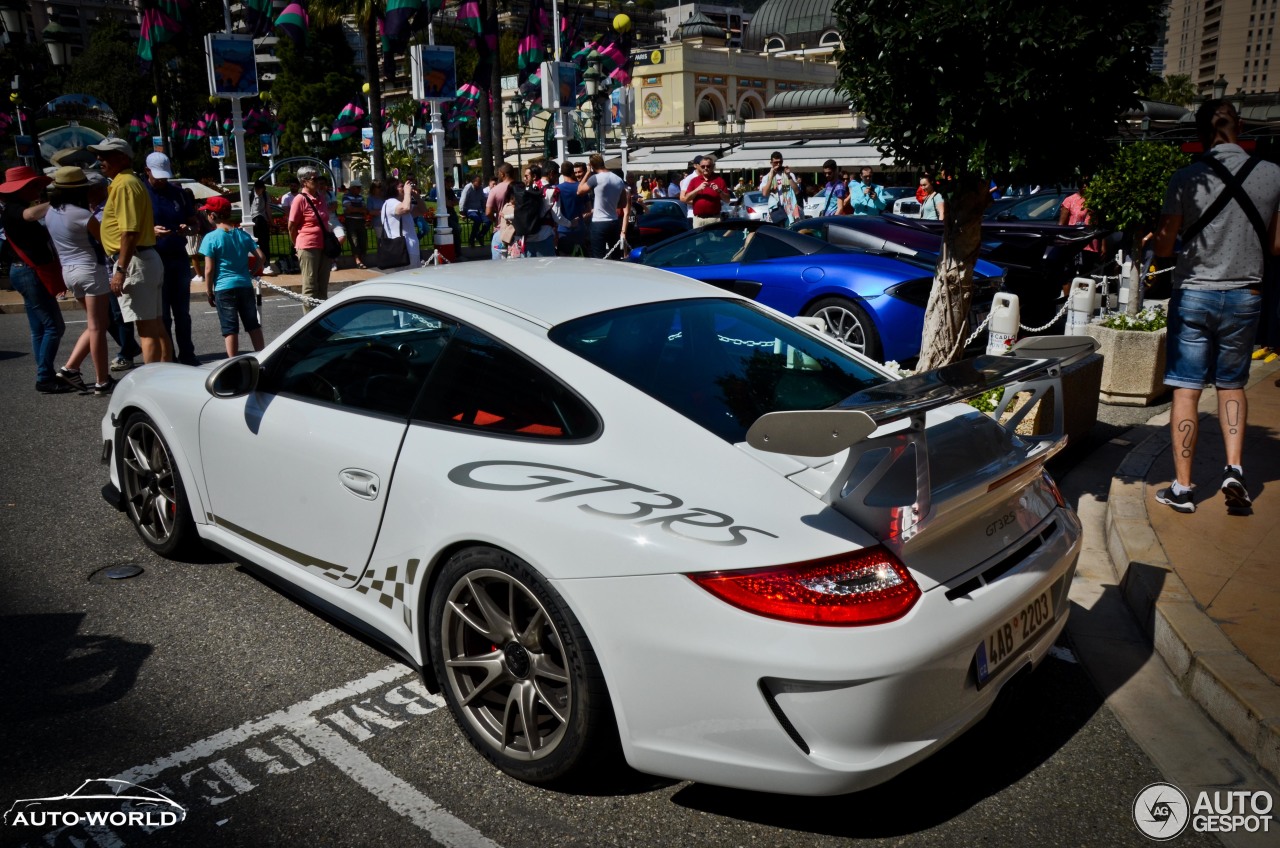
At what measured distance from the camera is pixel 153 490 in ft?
15.4

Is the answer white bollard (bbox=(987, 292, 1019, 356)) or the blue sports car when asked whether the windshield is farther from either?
the blue sports car

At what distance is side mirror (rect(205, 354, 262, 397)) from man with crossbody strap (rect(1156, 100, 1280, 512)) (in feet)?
13.8

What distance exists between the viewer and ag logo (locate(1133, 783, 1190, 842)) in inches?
111

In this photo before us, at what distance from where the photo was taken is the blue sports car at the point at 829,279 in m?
8.80

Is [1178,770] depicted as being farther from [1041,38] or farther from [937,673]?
[1041,38]

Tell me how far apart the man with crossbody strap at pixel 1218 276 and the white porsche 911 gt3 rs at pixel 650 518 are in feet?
7.09

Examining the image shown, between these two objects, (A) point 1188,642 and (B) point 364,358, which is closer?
(A) point 1188,642

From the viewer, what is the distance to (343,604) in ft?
11.6

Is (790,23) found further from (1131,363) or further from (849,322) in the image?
(1131,363)

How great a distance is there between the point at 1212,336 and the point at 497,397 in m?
3.75

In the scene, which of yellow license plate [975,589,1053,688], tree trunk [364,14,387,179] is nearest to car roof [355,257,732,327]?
yellow license plate [975,589,1053,688]

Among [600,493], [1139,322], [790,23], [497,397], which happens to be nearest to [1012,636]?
[600,493]

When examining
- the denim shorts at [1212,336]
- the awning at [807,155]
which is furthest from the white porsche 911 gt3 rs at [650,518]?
the awning at [807,155]

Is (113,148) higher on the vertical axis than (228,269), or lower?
higher
